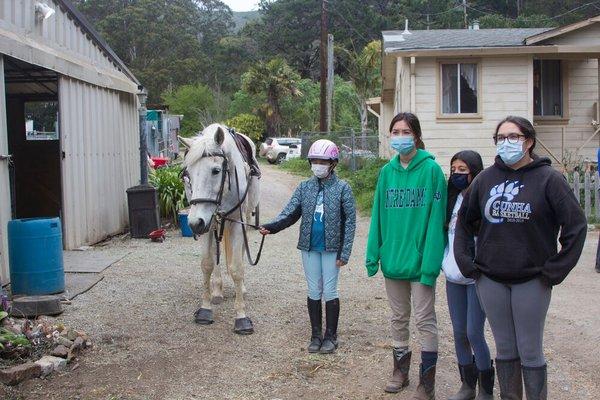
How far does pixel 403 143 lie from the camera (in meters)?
4.86

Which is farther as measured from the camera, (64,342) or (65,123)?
(65,123)

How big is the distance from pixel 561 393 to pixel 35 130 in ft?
41.0

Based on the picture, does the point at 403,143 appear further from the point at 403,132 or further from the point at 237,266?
the point at 237,266

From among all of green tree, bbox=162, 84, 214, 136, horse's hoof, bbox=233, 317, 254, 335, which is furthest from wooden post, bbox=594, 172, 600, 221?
green tree, bbox=162, 84, 214, 136

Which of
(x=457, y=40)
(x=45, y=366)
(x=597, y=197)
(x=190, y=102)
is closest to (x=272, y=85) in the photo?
(x=190, y=102)

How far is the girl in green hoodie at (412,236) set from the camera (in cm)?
477

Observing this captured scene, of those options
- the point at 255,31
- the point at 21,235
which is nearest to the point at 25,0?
the point at 21,235

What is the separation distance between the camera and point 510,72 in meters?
17.3

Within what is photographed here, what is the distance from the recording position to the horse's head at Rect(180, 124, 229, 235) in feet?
20.6

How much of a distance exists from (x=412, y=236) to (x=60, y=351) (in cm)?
304

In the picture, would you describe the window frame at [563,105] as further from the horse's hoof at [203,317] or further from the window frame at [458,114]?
the horse's hoof at [203,317]

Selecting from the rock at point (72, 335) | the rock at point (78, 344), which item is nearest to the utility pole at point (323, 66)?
the rock at point (72, 335)

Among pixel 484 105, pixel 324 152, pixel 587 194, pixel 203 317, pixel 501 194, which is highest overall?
pixel 484 105

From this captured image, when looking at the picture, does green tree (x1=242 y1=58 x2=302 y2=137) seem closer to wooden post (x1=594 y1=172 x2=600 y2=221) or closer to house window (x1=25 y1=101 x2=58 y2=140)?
house window (x1=25 y1=101 x2=58 y2=140)
